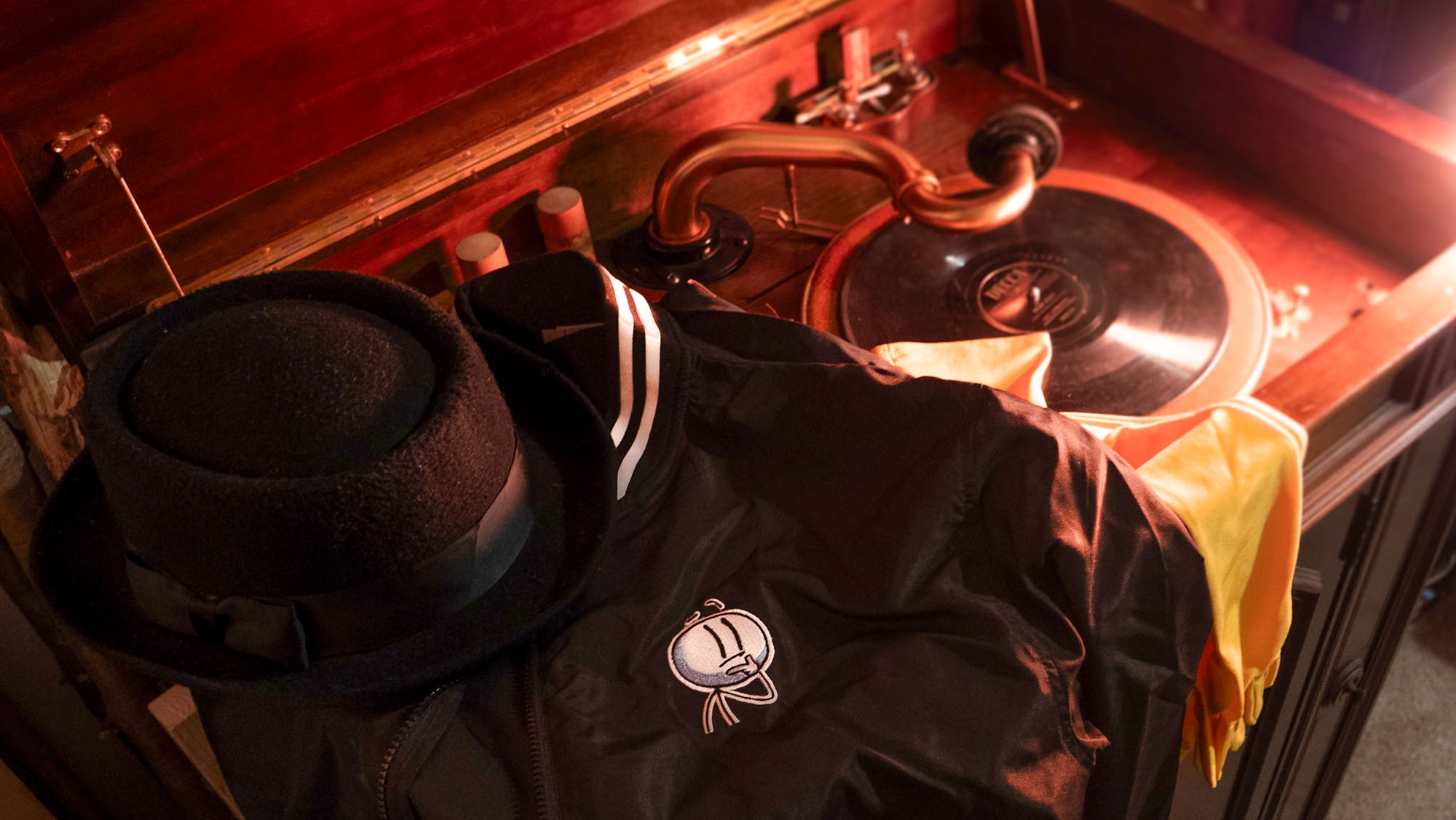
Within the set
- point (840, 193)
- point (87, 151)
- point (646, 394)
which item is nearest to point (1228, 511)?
point (646, 394)

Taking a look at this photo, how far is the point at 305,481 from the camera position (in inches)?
23.3

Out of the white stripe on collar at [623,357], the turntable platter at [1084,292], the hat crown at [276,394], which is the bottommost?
the turntable platter at [1084,292]

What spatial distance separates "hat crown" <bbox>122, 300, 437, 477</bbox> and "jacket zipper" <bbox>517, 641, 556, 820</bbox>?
187 mm

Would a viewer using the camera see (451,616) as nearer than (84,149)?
Yes

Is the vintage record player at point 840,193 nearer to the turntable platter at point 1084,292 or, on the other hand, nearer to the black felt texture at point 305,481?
the turntable platter at point 1084,292

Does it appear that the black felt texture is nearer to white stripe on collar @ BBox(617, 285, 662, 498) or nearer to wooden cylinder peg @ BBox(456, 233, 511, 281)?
white stripe on collar @ BBox(617, 285, 662, 498)

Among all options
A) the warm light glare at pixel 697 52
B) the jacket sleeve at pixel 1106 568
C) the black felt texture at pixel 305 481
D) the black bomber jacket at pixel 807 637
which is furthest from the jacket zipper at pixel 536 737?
the warm light glare at pixel 697 52

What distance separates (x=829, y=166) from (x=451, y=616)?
57 cm

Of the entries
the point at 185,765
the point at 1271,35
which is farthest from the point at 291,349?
the point at 1271,35

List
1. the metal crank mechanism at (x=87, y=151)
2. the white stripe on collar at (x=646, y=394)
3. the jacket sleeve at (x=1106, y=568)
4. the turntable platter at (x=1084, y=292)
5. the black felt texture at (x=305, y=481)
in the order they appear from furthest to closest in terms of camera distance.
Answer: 1. the turntable platter at (x=1084, y=292)
2. the metal crank mechanism at (x=87, y=151)
3. the white stripe on collar at (x=646, y=394)
4. the jacket sleeve at (x=1106, y=568)
5. the black felt texture at (x=305, y=481)

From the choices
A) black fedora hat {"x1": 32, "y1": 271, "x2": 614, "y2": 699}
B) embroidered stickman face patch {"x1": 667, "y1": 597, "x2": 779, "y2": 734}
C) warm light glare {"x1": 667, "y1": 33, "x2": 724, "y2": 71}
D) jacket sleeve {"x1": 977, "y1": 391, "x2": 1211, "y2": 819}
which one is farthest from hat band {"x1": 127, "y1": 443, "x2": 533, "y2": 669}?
warm light glare {"x1": 667, "y1": 33, "x2": 724, "y2": 71}

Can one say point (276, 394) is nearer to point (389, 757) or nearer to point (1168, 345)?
point (389, 757)

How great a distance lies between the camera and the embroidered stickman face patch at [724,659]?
0.72 meters

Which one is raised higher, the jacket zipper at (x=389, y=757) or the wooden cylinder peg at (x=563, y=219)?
the wooden cylinder peg at (x=563, y=219)
